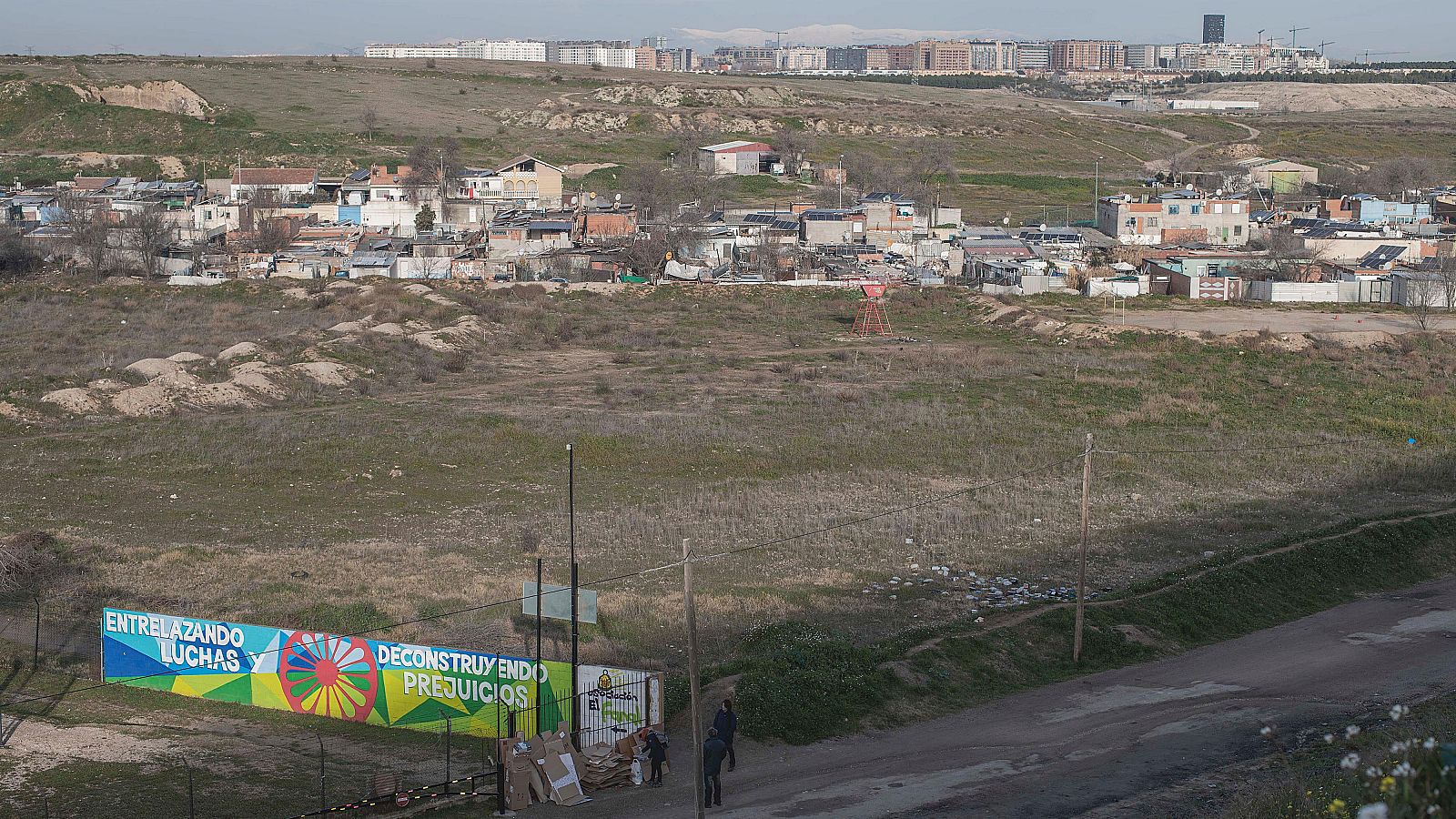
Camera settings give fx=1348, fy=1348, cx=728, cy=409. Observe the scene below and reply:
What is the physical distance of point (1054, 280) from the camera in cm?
5572

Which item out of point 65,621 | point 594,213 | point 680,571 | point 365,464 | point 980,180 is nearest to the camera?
point 65,621

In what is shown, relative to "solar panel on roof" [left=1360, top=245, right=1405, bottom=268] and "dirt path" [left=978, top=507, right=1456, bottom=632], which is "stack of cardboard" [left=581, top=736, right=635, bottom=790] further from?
"solar panel on roof" [left=1360, top=245, right=1405, bottom=268]

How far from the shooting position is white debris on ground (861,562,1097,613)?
19562mm

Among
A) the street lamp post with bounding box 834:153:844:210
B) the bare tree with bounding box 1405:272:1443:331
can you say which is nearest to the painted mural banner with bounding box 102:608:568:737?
the bare tree with bounding box 1405:272:1443:331

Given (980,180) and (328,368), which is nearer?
(328,368)

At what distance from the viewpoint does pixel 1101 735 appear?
48.2 feet

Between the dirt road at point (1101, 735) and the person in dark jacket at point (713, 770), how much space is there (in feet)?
0.54

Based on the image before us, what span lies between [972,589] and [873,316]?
2880 cm

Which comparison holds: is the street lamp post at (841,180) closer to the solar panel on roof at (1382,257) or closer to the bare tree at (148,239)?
the solar panel on roof at (1382,257)

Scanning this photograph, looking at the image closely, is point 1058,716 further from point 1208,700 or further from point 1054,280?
point 1054,280

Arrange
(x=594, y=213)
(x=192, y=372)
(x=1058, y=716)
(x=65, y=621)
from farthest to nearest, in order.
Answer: (x=594, y=213)
(x=192, y=372)
(x=65, y=621)
(x=1058, y=716)

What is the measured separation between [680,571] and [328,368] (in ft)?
61.4

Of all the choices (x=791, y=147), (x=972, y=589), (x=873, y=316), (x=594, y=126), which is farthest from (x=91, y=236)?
(x=594, y=126)

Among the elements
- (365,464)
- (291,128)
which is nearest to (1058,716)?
(365,464)
